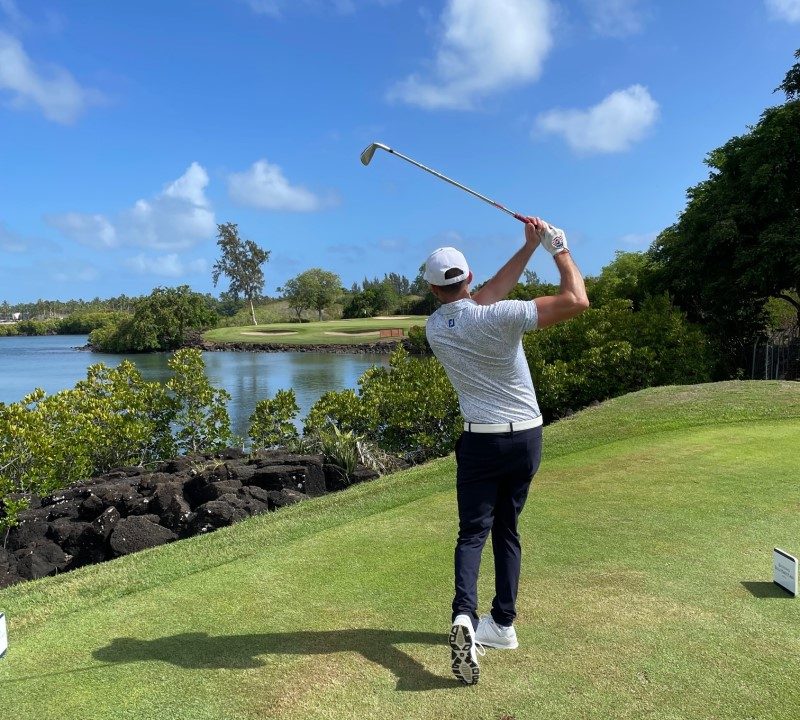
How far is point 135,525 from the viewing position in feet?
27.4

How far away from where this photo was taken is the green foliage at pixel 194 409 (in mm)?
13070

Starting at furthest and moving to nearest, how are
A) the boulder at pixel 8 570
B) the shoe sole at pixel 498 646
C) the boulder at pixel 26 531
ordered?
the boulder at pixel 26 531 → the boulder at pixel 8 570 → the shoe sole at pixel 498 646

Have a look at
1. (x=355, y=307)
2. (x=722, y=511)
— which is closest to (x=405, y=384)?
(x=722, y=511)

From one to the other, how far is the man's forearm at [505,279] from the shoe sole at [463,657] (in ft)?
5.69

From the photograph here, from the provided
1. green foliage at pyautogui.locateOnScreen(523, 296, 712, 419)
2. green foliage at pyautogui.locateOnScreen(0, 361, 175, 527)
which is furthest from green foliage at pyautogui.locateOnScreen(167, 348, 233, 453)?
green foliage at pyautogui.locateOnScreen(523, 296, 712, 419)

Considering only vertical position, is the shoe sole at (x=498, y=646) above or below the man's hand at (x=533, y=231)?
below

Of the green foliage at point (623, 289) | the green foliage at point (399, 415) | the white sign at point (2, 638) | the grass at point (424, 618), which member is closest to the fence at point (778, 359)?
the green foliage at point (623, 289)

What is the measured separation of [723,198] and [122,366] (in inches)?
720

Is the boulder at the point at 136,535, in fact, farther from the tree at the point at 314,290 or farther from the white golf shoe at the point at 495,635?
the tree at the point at 314,290

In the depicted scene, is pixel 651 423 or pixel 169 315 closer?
pixel 651 423

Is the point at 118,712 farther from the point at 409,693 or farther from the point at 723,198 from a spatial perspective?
the point at 723,198

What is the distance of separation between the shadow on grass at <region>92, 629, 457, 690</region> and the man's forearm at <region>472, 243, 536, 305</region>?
1.93m

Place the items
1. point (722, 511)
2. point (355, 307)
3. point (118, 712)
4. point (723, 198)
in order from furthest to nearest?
point (355, 307) < point (723, 198) < point (722, 511) < point (118, 712)

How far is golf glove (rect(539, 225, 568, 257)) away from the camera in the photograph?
3.64 m
